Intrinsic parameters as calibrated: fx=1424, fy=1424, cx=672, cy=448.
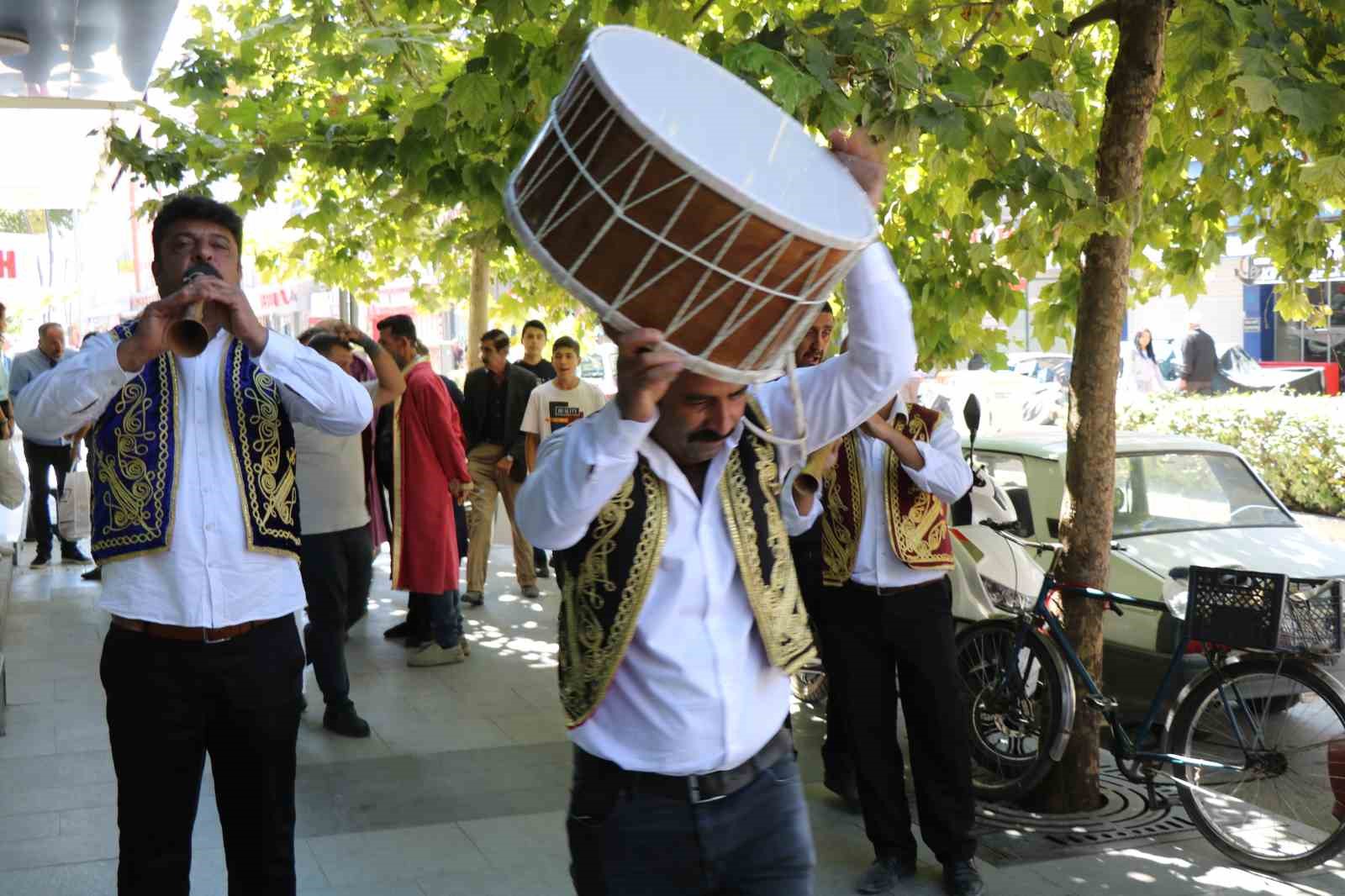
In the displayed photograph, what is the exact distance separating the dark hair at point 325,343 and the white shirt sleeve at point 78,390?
2905mm

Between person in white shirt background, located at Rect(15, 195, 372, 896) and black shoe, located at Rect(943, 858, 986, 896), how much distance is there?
8.31ft

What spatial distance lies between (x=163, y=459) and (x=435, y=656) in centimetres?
555

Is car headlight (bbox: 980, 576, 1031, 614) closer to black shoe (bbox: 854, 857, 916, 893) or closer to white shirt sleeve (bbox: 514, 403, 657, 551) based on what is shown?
black shoe (bbox: 854, 857, 916, 893)

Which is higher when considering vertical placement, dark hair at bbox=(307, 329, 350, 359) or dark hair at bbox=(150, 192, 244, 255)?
dark hair at bbox=(150, 192, 244, 255)

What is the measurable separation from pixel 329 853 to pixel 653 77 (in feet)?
12.9

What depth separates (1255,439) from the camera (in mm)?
14961

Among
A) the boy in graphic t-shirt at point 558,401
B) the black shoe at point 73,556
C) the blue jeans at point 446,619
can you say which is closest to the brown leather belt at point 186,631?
the blue jeans at point 446,619

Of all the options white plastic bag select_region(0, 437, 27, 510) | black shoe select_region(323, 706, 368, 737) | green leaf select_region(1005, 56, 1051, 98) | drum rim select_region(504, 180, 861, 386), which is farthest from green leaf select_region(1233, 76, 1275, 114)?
white plastic bag select_region(0, 437, 27, 510)

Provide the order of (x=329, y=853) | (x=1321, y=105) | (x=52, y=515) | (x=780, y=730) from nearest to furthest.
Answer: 1. (x=780, y=730)
2. (x=1321, y=105)
3. (x=329, y=853)
4. (x=52, y=515)

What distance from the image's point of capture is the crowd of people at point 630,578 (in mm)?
2705

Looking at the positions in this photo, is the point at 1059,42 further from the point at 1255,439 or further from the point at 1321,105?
the point at 1255,439

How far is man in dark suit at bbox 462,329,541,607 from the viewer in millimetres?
10922

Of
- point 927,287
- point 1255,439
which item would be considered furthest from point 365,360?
point 1255,439

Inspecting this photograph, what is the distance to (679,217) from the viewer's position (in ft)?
7.28
